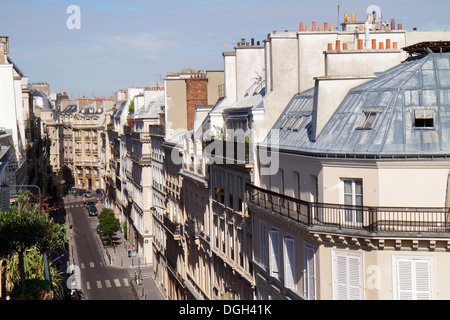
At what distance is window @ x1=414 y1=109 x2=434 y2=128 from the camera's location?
20.3m

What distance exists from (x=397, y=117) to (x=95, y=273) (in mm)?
50579

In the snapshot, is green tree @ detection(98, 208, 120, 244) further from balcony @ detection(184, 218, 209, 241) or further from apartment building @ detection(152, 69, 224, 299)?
balcony @ detection(184, 218, 209, 241)

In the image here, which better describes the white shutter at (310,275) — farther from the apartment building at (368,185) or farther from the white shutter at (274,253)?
the white shutter at (274,253)

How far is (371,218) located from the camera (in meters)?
19.6

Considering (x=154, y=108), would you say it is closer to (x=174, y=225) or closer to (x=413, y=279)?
(x=174, y=225)

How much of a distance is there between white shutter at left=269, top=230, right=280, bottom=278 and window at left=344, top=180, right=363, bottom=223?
16.3ft

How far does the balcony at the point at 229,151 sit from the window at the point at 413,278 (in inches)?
413

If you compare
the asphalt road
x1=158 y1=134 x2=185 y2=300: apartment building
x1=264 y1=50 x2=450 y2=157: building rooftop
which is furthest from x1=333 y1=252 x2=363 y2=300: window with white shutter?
the asphalt road

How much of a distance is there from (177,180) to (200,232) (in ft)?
32.9

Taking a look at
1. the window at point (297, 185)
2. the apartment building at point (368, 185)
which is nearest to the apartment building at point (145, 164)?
the window at point (297, 185)

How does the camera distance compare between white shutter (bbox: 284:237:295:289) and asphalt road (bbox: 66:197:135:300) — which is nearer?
white shutter (bbox: 284:237:295:289)

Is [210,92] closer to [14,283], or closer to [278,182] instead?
[278,182]

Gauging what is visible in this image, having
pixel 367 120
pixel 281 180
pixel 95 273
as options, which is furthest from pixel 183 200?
pixel 367 120
